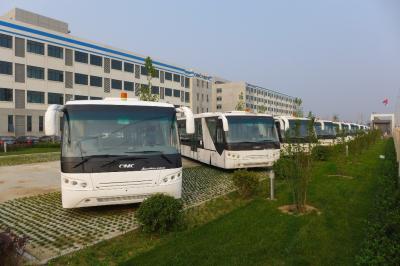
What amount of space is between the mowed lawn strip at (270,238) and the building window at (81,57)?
154ft

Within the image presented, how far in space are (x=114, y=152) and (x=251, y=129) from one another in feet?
25.4

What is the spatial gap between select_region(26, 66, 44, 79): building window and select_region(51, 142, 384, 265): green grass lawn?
42.3m

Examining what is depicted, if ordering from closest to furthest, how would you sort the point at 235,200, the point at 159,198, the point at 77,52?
the point at 159,198, the point at 235,200, the point at 77,52

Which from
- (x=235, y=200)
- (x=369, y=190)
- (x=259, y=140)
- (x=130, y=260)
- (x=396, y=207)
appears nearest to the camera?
(x=130, y=260)

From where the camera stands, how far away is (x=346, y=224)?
22.0ft

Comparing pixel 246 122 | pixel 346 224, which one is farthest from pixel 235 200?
pixel 246 122

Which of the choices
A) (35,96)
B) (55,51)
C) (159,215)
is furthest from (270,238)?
(55,51)

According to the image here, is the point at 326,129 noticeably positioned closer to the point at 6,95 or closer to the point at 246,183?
the point at 246,183

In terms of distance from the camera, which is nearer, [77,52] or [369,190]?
[369,190]

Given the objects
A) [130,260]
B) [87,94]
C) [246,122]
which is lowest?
[130,260]

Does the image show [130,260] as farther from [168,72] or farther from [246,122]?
[168,72]

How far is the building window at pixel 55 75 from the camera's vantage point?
45.1m

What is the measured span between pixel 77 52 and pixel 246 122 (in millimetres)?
42470

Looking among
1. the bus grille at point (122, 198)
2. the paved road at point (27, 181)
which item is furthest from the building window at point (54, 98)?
the bus grille at point (122, 198)
